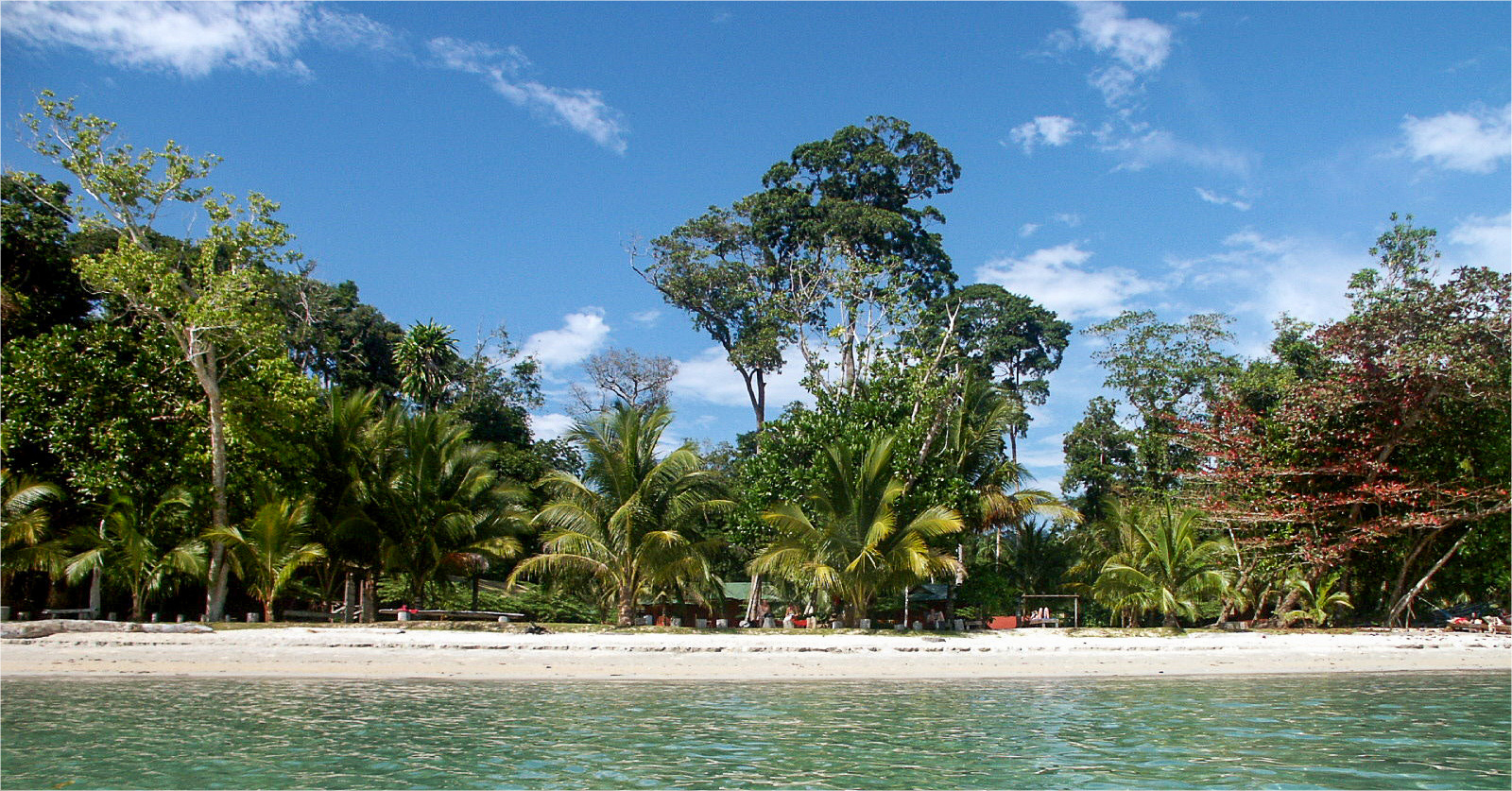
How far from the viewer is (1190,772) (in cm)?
676

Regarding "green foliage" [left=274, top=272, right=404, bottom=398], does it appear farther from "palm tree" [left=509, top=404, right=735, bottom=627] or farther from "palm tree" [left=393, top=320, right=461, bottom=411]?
"palm tree" [left=509, top=404, right=735, bottom=627]

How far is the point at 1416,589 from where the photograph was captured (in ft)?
63.7

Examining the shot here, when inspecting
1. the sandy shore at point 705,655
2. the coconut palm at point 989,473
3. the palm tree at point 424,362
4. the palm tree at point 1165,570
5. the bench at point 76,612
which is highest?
the palm tree at point 424,362

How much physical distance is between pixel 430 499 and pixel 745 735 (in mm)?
14229

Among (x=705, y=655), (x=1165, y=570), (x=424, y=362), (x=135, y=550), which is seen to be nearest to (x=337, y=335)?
(x=424, y=362)

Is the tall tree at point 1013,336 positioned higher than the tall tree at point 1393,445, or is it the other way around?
the tall tree at point 1013,336

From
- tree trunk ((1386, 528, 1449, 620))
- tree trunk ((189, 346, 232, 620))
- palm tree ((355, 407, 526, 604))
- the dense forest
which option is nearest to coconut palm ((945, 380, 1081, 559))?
the dense forest

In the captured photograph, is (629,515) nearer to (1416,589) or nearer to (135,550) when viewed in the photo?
(135,550)

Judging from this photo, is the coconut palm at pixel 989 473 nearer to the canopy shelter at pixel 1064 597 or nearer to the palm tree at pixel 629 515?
the canopy shelter at pixel 1064 597

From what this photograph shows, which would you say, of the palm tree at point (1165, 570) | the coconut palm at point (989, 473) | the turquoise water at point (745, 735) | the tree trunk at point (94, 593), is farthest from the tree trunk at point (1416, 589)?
the tree trunk at point (94, 593)

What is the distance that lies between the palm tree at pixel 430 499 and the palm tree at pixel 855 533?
6156 mm

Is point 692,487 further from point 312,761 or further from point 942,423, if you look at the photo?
point 312,761

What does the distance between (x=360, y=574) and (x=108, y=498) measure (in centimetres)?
508

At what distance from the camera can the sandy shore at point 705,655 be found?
43.3 feet
